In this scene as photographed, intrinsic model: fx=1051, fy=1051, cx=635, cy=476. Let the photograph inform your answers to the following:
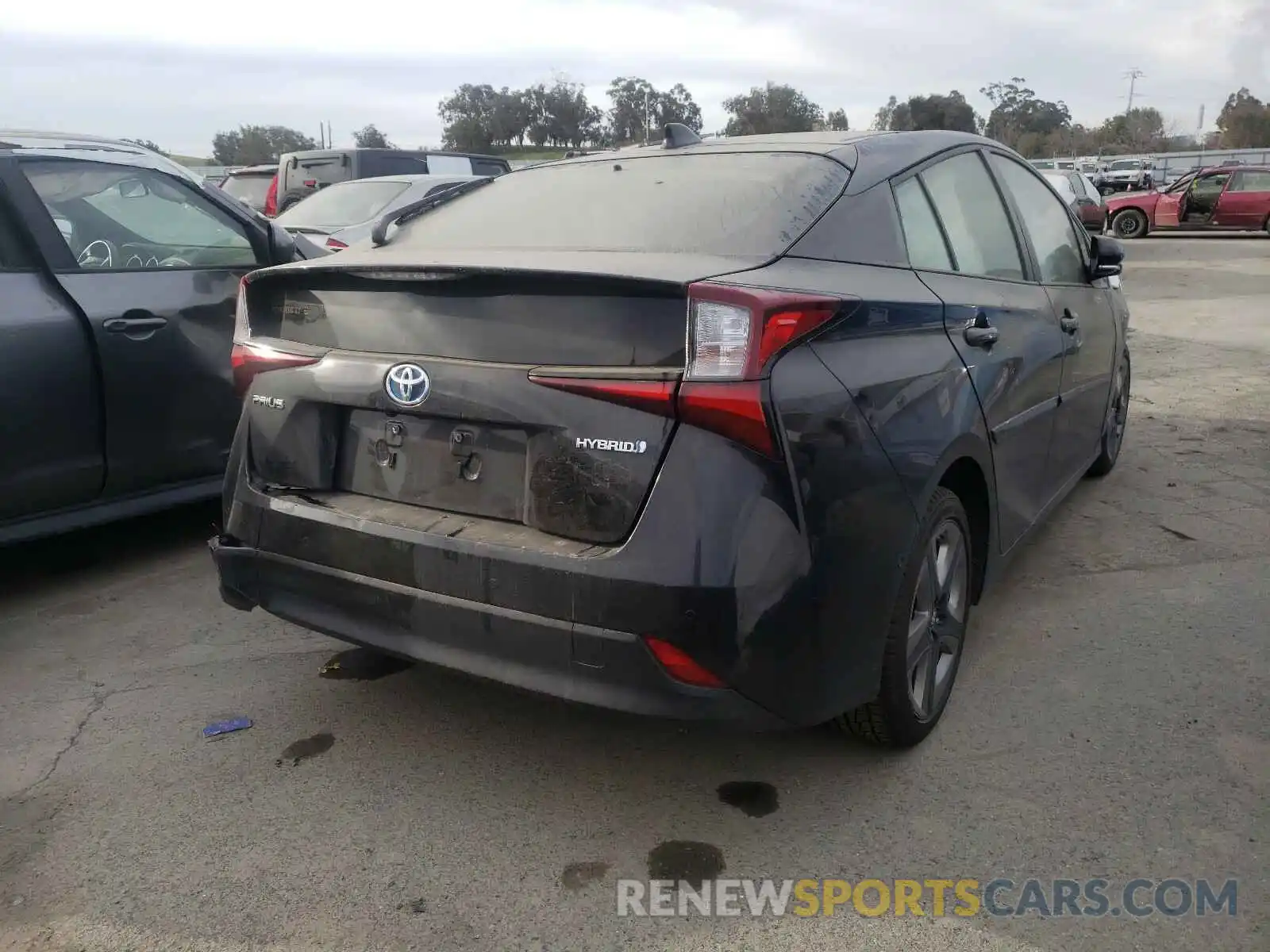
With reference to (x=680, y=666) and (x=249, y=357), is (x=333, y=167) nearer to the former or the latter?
(x=249, y=357)

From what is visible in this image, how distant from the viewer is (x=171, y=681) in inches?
133

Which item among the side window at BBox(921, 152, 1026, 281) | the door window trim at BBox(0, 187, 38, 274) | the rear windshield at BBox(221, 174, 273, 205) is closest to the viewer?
the side window at BBox(921, 152, 1026, 281)

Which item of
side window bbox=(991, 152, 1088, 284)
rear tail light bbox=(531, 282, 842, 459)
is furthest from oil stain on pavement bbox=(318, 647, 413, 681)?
side window bbox=(991, 152, 1088, 284)

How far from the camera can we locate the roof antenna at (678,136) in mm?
3539

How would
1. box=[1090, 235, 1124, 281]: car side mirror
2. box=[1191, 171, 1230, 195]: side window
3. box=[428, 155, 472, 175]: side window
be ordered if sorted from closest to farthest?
1. box=[1090, 235, 1124, 281]: car side mirror
2. box=[428, 155, 472, 175]: side window
3. box=[1191, 171, 1230, 195]: side window

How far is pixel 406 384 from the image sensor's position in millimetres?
2512

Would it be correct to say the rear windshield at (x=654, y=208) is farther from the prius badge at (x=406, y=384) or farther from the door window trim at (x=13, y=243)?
the door window trim at (x=13, y=243)

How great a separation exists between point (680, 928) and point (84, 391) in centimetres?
307

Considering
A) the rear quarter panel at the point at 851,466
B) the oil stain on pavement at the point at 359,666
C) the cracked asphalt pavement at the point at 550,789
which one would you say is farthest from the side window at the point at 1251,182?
the oil stain on pavement at the point at 359,666

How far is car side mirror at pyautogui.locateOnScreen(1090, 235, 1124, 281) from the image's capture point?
446 cm

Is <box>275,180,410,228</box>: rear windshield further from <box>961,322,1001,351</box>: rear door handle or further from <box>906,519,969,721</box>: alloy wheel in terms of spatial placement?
<box>906,519,969,721</box>: alloy wheel

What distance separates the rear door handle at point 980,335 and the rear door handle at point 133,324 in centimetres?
311

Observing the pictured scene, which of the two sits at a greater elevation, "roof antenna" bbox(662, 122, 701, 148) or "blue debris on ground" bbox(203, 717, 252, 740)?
"roof antenna" bbox(662, 122, 701, 148)

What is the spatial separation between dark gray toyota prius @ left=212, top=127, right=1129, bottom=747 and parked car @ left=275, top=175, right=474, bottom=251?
670 cm
